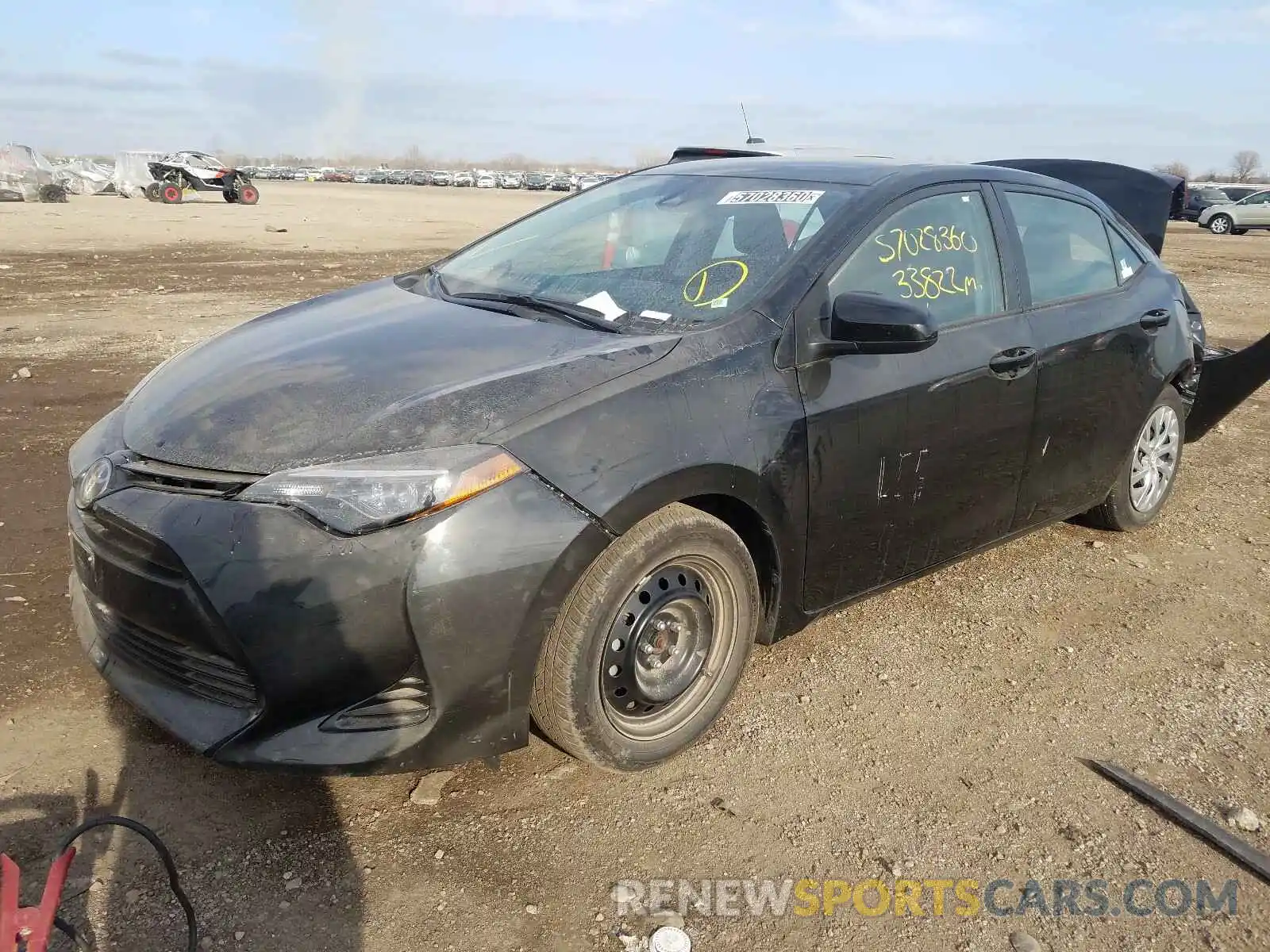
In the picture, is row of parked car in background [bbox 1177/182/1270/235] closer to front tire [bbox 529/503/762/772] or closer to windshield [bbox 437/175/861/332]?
windshield [bbox 437/175/861/332]

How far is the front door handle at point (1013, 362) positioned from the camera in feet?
11.0

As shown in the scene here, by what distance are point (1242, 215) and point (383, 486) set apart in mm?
37287

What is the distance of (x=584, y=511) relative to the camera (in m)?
2.29

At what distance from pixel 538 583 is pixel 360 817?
2.79ft

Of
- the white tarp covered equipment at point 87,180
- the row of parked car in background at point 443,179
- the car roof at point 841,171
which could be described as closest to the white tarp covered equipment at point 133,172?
the white tarp covered equipment at point 87,180

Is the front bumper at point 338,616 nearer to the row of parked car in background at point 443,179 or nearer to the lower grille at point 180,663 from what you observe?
the lower grille at point 180,663

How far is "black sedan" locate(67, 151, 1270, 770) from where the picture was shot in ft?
7.09

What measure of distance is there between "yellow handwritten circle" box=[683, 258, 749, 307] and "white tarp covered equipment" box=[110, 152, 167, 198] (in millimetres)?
40523

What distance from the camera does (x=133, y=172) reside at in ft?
127

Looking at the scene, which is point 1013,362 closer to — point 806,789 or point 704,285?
point 704,285

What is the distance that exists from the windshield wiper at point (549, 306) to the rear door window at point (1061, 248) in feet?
5.90

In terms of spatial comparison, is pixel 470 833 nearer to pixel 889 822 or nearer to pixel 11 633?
pixel 889 822

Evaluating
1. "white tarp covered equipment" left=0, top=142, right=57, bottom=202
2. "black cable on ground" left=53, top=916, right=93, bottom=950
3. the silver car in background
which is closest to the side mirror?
"black cable on ground" left=53, top=916, right=93, bottom=950

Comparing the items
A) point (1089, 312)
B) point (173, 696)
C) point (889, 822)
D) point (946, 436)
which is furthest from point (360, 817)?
point (1089, 312)
